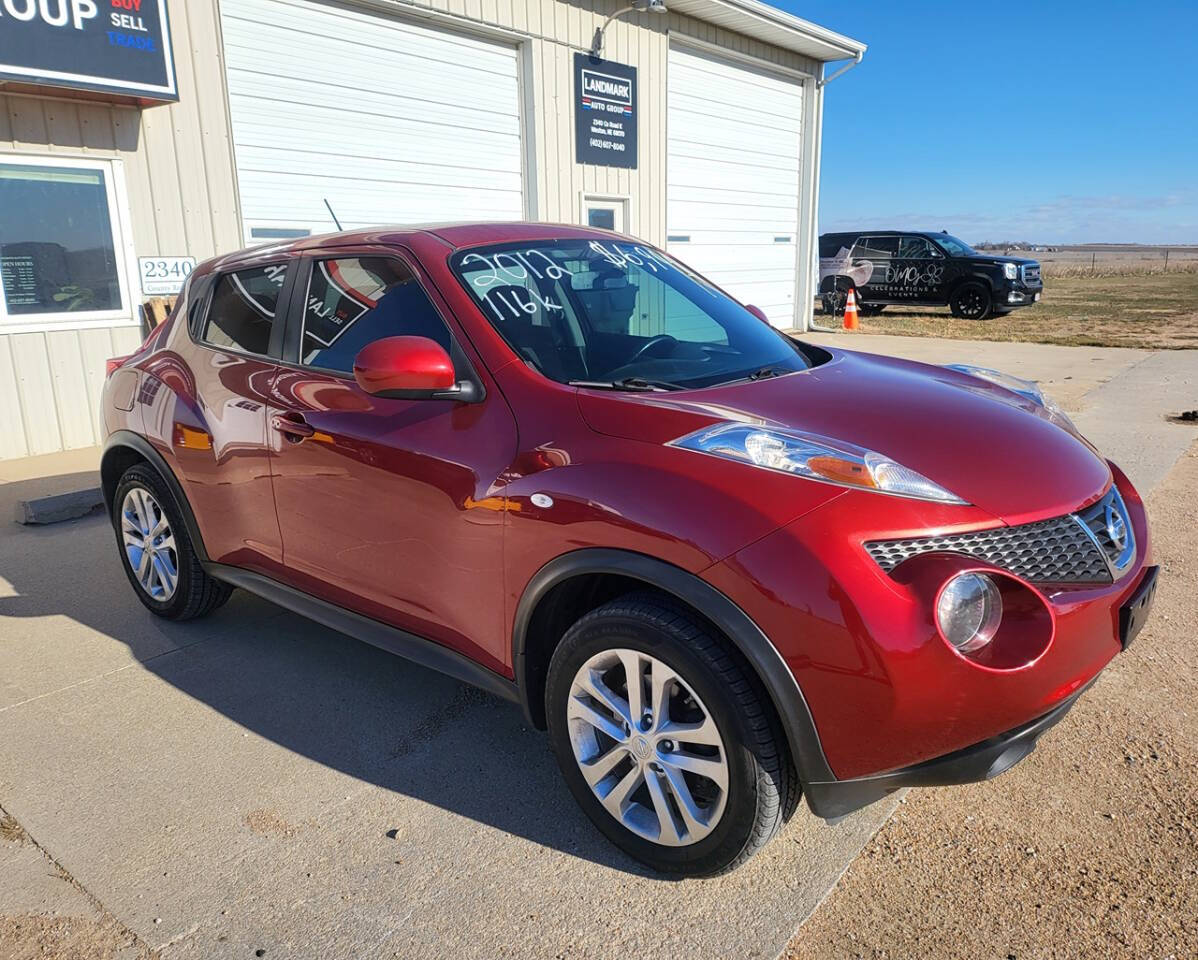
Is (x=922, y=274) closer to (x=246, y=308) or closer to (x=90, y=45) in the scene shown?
(x=90, y=45)

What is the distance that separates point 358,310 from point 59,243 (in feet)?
19.5

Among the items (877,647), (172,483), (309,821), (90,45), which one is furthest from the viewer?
(90,45)

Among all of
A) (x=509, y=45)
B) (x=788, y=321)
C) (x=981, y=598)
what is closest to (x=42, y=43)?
A: (x=509, y=45)

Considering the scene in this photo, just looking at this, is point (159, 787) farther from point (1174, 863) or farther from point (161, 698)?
point (1174, 863)

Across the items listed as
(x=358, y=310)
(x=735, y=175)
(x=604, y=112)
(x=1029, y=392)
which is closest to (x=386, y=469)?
(x=358, y=310)

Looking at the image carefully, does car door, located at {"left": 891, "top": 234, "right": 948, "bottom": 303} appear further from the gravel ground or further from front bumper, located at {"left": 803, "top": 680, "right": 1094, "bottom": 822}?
front bumper, located at {"left": 803, "top": 680, "right": 1094, "bottom": 822}

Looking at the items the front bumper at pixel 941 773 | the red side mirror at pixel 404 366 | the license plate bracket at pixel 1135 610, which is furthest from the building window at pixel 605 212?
the front bumper at pixel 941 773

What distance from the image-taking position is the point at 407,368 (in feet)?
8.70

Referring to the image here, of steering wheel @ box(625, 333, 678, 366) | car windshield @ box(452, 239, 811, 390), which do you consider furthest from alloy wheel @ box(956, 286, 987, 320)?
steering wheel @ box(625, 333, 678, 366)

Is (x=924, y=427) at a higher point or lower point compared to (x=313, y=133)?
lower

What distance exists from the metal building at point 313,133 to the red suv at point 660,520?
5031mm

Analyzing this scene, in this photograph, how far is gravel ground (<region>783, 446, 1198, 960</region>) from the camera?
220 cm

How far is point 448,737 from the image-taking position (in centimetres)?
321

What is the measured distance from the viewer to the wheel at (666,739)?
7.22 feet
